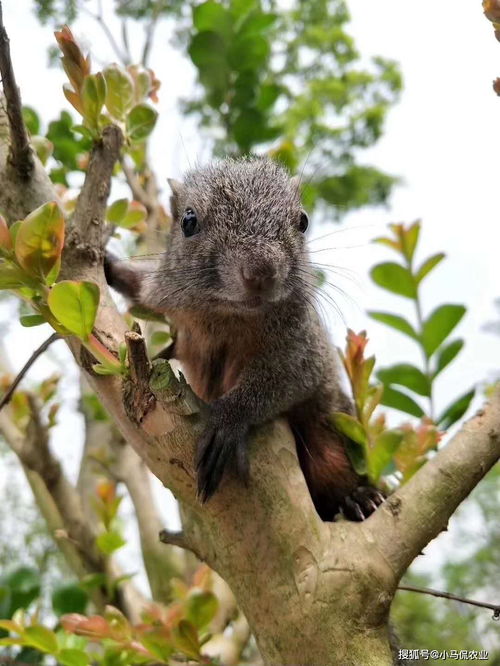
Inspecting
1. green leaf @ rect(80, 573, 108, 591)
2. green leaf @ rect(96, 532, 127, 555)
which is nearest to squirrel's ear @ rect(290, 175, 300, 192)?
green leaf @ rect(96, 532, 127, 555)

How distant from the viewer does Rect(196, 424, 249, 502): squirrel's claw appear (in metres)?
0.75

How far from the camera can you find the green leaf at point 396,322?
3.90ft

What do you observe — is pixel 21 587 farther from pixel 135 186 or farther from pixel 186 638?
pixel 135 186

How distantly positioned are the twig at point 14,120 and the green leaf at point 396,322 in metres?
0.71

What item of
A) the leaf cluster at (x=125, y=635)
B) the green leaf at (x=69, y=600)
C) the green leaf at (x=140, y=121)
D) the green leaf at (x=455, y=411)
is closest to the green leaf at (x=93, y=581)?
the green leaf at (x=69, y=600)

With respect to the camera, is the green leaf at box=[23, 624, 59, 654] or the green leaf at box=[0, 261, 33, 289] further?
the green leaf at box=[23, 624, 59, 654]

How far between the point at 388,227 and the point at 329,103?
2957 millimetres

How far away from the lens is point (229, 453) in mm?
785

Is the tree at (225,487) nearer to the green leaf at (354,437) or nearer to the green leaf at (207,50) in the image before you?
the green leaf at (354,437)

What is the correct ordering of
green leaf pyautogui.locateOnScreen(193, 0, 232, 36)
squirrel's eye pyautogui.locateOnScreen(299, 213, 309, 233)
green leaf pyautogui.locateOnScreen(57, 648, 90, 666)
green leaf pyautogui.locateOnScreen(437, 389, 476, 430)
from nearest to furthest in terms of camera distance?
green leaf pyautogui.locateOnScreen(57, 648, 90, 666), green leaf pyautogui.locateOnScreen(437, 389, 476, 430), squirrel's eye pyautogui.locateOnScreen(299, 213, 309, 233), green leaf pyautogui.locateOnScreen(193, 0, 232, 36)

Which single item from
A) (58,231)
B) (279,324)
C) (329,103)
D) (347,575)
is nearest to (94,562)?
(279,324)

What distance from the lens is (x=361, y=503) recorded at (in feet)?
3.69

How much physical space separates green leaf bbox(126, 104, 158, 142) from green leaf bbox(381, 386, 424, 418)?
67 cm

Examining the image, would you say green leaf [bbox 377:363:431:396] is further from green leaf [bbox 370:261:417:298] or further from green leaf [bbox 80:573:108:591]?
green leaf [bbox 80:573:108:591]
